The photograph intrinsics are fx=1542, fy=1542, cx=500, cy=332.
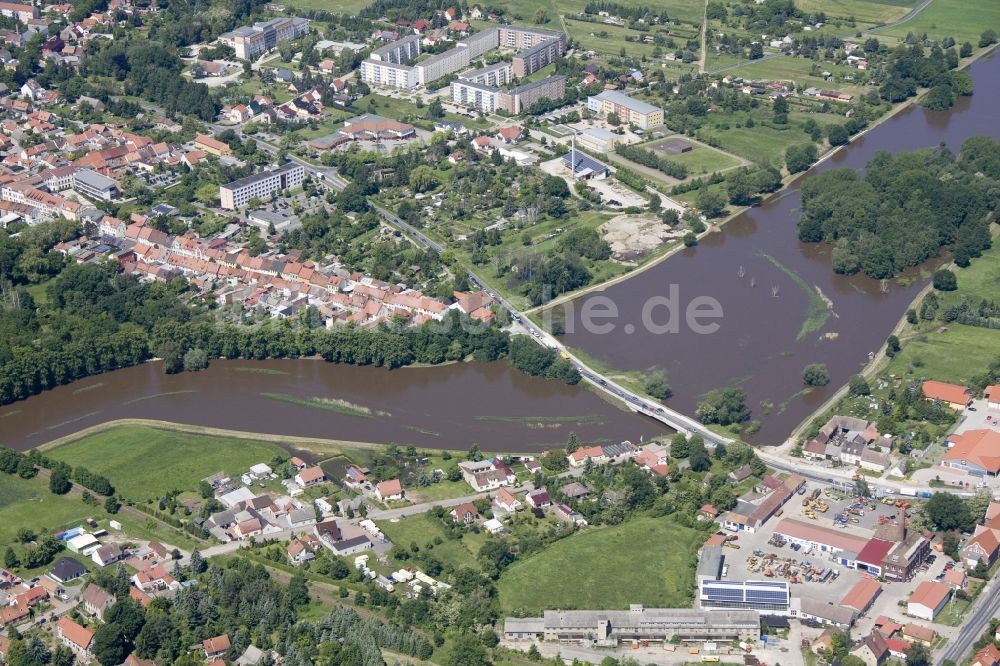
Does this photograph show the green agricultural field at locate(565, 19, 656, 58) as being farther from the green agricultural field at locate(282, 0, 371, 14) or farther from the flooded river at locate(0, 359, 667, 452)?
the flooded river at locate(0, 359, 667, 452)

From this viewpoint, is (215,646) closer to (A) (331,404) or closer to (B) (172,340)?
(A) (331,404)

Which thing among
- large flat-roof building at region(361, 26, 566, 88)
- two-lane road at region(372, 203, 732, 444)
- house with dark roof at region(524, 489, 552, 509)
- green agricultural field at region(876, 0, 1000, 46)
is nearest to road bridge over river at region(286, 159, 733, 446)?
two-lane road at region(372, 203, 732, 444)

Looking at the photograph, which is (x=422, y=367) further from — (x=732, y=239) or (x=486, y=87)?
(x=486, y=87)

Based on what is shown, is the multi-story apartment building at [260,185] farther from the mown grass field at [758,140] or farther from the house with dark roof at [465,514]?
the house with dark roof at [465,514]

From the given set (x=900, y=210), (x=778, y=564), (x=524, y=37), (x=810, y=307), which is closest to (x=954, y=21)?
(x=524, y=37)

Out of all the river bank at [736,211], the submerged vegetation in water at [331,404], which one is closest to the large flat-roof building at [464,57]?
the river bank at [736,211]

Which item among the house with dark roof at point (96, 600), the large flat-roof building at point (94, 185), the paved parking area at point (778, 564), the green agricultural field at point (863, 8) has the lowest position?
the paved parking area at point (778, 564)

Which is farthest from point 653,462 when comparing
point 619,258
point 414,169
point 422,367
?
point 414,169
